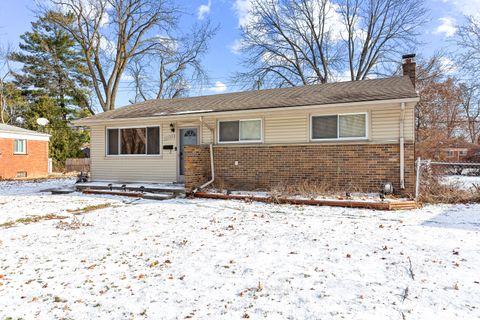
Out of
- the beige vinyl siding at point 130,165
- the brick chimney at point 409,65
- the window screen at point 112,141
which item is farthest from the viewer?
the window screen at point 112,141

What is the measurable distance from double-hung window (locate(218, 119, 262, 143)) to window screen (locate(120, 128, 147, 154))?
3155 mm

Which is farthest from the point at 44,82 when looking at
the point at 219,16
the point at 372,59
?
the point at 372,59

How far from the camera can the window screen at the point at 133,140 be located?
1189 cm

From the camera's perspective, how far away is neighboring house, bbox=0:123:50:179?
18.0 meters

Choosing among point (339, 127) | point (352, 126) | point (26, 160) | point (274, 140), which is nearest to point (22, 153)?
point (26, 160)

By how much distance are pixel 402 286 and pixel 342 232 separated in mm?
2106

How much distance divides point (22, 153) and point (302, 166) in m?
17.8

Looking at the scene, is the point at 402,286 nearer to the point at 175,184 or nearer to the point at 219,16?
the point at 175,184

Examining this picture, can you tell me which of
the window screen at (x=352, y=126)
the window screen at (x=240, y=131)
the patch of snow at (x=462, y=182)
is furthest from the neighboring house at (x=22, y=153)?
the patch of snow at (x=462, y=182)

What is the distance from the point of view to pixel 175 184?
11.1 meters

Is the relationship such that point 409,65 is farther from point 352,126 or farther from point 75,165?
point 75,165

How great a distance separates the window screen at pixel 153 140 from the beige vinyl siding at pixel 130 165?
201 mm

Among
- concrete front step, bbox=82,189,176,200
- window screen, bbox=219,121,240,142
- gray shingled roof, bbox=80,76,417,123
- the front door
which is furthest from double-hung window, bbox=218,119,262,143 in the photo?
concrete front step, bbox=82,189,176,200

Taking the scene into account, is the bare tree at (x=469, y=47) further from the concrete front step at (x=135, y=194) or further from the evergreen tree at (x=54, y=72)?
the evergreen tree at (x=54, y=72)
